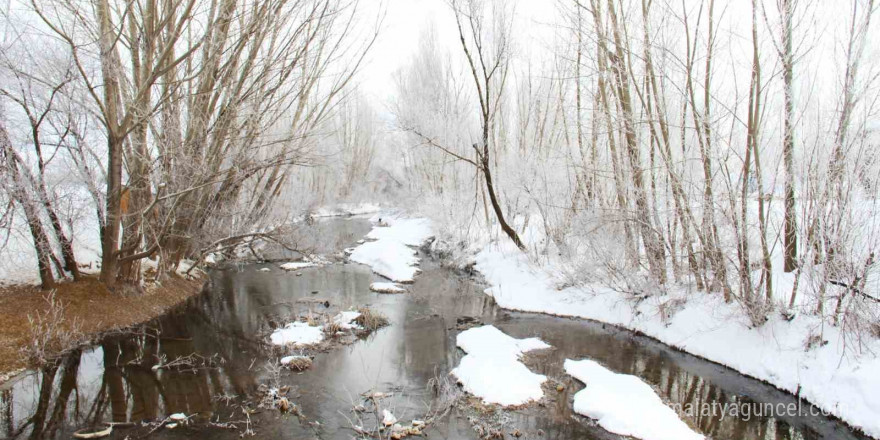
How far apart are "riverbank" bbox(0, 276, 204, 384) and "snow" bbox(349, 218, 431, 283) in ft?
18.5

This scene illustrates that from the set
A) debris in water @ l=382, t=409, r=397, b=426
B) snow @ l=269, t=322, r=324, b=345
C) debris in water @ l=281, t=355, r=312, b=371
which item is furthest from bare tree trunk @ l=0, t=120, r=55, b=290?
debris in water @ l=382, t=409, r=397, b=426

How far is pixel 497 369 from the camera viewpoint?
630cm

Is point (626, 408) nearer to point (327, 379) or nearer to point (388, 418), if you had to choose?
point (388, 418)

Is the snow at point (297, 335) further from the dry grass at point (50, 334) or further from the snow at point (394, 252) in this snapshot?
the snow at point (394, 252)

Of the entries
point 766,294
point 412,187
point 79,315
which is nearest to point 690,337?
point 766,294

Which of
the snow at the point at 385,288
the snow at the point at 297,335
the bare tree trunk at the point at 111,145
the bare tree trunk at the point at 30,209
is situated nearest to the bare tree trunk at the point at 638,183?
the snow at the point at 385,288

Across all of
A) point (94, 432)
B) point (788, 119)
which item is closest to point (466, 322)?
point (94, 432)

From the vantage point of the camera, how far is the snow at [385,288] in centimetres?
1100

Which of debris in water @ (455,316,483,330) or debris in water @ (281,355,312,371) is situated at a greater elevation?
debris in water @ (281,355,312,371)

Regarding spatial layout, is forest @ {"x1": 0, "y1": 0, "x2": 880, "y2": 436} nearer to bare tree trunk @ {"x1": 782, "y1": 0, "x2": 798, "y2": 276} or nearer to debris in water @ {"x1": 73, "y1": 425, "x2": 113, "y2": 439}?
bare tree trunk @ {"x1": 782, "y1": 0, "x2": 798, "y2": 276}

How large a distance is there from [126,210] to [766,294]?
10384 millimetres

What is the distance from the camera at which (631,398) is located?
5.52 m

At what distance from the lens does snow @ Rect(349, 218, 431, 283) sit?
1315 centimetres

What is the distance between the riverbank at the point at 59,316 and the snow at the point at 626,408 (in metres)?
7.06
